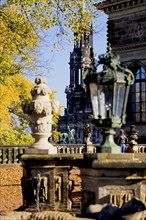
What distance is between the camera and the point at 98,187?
7508mm

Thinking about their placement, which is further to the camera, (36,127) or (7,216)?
(36,127)

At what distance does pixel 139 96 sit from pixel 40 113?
2422 cm

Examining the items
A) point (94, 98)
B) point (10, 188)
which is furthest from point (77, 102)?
point (94, 98)

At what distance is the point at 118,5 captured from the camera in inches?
1362

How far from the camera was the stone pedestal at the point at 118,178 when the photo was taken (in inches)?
287

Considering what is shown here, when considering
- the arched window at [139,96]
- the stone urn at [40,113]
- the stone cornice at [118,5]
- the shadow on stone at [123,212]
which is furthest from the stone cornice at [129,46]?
the shadow on stone at [123,212]

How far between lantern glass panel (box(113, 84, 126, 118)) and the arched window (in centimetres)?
2565

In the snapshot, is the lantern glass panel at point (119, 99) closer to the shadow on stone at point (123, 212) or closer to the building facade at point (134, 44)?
the shadow on stone at point (123, 212)

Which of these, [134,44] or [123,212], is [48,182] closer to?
[123,212]

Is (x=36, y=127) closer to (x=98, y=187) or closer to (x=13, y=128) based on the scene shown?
(x=98, y=187)

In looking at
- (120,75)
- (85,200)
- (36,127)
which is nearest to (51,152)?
(36,127)

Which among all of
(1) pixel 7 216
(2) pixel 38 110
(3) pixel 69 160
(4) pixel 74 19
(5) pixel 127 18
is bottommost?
(1) pixel 7 216

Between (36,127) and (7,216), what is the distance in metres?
2.43

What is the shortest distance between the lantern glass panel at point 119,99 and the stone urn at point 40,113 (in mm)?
2123
